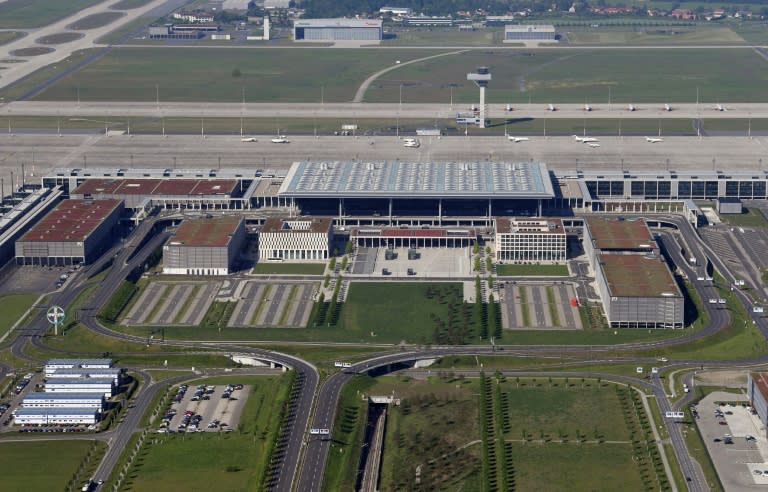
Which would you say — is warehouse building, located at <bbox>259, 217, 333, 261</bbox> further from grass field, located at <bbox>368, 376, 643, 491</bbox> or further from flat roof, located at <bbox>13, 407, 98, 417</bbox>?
flat roof, located at <bbox>13, 407, 98, 417</bbox>

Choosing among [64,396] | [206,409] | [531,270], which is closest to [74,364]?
[64,396]

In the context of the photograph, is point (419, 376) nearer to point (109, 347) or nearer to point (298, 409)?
point (298, 409)

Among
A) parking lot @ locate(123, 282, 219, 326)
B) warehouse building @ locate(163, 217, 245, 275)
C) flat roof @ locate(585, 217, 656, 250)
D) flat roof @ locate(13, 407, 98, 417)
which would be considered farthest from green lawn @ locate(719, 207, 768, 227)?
flat roof @ locate(13, 407, 98, 417)

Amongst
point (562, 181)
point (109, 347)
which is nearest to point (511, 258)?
point (562, 181)

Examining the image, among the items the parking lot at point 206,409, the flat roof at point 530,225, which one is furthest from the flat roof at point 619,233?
the parking lot at point 206,409

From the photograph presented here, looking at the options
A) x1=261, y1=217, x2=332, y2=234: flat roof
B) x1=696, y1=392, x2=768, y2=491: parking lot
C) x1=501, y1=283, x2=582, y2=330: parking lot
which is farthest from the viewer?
x1=261, y1=217, x2=332, y2=234: flat roof
